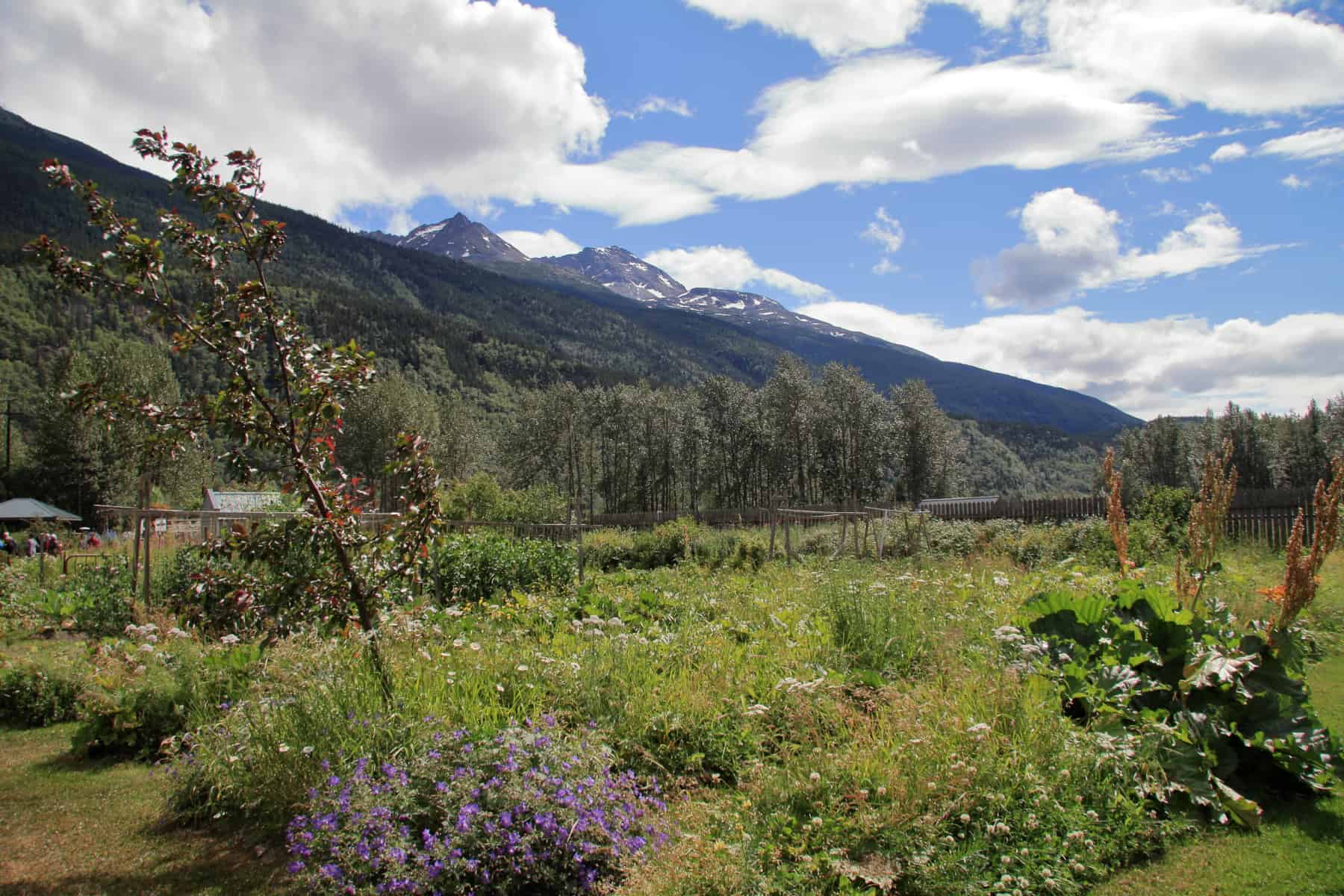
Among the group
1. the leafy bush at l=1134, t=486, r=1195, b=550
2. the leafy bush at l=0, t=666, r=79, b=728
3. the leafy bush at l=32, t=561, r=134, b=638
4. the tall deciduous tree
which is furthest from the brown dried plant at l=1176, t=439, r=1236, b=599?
the tall deciduous tree

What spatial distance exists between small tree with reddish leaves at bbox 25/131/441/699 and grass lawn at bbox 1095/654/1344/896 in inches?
160

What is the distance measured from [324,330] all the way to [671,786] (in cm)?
13108

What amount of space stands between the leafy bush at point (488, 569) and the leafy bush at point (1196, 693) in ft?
25.9

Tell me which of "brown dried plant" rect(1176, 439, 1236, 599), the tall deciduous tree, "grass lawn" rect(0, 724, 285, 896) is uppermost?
the tall deciduous tree

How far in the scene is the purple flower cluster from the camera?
317 cm

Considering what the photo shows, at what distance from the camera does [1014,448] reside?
180 metres

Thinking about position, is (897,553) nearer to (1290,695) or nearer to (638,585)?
(638,585)

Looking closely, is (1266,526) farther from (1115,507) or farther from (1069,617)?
(1069,617)

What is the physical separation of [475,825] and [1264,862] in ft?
11.8

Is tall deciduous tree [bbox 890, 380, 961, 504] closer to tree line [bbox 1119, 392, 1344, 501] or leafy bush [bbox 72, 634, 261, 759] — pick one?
tree line [bbox 1119, 392, 1344, 501]

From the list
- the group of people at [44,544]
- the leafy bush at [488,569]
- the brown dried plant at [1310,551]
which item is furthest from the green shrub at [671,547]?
the brown dried plant at [1310,551]

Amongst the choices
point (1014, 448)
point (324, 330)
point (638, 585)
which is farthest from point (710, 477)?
point (1014, 448)

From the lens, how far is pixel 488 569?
1188 centimetres

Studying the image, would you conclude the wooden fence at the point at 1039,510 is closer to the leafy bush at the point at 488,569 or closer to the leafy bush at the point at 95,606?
the leafy bush at the point at 488,569
